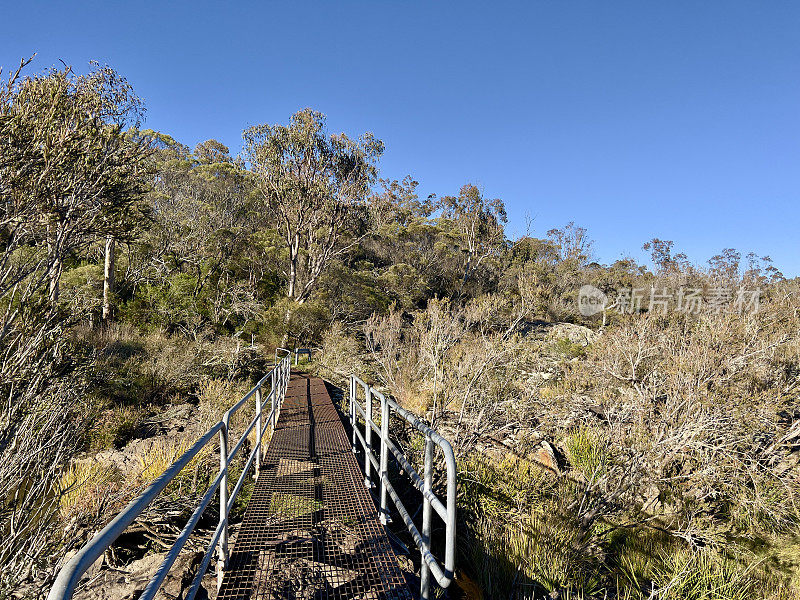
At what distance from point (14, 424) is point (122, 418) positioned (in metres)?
3.78

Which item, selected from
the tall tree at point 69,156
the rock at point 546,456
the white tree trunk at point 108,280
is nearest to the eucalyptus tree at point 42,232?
the tall tree at point 69,156

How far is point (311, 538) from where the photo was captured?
3.34 m

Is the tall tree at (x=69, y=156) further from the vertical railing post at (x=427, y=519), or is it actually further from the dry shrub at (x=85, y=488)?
the vertical railing post at (x=427, y=519)

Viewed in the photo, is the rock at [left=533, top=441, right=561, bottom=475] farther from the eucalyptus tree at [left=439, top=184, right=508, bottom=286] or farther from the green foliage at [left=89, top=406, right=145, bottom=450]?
the eucalyptus tree at [left=439, top=184, right=508, bottom=286]

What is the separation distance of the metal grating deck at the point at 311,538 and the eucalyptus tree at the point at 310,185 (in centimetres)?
1578

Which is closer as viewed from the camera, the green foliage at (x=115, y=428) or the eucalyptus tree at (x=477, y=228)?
the green foliage at (x=115, y=428)

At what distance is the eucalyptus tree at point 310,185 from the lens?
20.7 meters

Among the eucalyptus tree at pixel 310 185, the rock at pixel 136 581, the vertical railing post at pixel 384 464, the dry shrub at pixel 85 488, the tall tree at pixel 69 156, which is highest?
the eucalyptus tree at pixel 310 185

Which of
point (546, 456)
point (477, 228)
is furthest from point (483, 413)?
point (477, 228)

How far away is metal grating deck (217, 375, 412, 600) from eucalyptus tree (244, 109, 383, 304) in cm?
1578

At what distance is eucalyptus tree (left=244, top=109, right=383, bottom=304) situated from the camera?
67.8 feet

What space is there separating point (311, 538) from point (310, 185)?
2008cm

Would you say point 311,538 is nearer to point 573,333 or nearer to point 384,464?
point 384,464

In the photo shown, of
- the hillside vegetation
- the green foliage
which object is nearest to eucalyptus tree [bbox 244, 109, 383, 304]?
the hillside vegetation
